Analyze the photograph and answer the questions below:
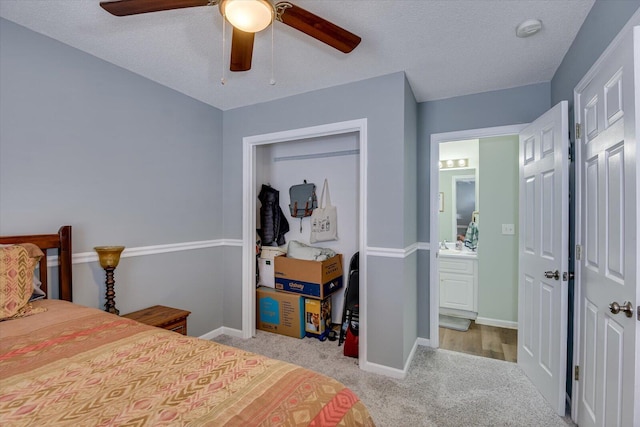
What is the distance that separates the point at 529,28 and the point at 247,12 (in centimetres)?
171

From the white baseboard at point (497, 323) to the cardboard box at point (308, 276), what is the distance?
1813 millimetres

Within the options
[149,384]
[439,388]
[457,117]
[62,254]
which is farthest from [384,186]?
[62,254]

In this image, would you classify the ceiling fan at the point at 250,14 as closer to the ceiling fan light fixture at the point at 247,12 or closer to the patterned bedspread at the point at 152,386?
the ceiling fan light fixture at the point at 247,12

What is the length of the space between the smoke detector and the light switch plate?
2.15 metres

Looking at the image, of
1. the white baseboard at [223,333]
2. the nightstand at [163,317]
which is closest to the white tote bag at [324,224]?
the white baseboard at [223,333]

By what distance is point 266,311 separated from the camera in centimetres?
329

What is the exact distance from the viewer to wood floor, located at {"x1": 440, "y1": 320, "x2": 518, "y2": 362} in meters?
2.83

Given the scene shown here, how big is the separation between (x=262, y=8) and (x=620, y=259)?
1893mm

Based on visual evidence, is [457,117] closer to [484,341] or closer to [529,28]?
[529,28]

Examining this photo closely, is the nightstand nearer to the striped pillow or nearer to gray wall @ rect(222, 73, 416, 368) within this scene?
the striped pillow

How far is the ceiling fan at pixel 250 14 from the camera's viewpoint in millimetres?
1242

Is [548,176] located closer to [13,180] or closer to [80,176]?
[80,176]

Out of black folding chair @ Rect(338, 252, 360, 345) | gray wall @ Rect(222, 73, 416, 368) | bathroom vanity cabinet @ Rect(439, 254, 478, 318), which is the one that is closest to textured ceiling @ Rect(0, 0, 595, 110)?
gray wall @ Rect(222, 73, 416, 368)

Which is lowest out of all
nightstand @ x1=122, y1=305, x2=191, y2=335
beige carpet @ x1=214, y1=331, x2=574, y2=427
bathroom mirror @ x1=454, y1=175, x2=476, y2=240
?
beige carpet @ x1=214, y1=331, x2=574, y2=427
